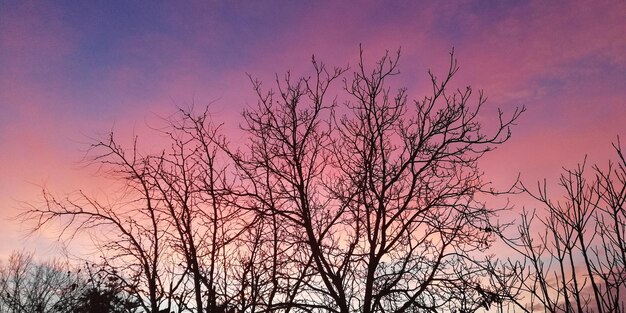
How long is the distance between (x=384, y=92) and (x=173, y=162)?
6241 millimetres

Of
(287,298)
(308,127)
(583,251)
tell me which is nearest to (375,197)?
(308,127)

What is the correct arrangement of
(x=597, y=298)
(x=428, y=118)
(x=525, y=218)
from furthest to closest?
(x=428, y=118)
(x=525, y=218)
(x=597, y=298)

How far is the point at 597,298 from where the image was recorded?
3816 mm

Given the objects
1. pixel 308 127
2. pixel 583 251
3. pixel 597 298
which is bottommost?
pixel 597 298

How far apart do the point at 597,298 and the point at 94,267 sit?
13.2m

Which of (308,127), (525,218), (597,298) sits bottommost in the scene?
(597,298)

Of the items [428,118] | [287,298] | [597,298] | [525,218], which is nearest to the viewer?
[597,298]

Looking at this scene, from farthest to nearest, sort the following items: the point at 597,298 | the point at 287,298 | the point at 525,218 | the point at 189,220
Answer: the point at 189,220
the point at 287,298
the point at 525,218
the point at 597,298

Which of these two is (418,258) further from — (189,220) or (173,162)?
(173,162)

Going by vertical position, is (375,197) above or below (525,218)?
above

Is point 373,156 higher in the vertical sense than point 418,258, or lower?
higher

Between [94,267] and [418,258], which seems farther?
[94,267]

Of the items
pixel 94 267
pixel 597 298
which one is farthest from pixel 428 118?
pixel 94 267

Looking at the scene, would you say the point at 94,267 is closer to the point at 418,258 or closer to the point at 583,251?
the point at 418,258
